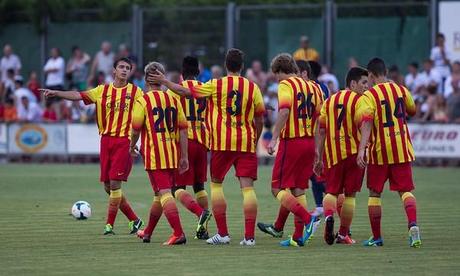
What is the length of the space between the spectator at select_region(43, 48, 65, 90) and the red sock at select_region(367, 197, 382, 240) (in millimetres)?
18857

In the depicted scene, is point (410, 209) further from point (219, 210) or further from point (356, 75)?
point (219, 210)

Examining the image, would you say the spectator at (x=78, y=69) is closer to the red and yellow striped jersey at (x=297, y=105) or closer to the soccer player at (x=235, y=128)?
the soccer player at (x=235, y=128)

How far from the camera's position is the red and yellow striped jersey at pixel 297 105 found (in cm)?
1270

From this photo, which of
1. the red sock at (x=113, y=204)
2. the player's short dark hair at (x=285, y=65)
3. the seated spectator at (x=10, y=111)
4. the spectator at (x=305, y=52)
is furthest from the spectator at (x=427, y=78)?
the player's short dark hair at (x=285, y=65)

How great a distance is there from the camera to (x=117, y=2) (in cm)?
3216

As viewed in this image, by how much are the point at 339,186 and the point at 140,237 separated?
230 cm

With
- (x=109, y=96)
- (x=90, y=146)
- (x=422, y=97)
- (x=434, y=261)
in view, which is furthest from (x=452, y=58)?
(x=434, y=261)

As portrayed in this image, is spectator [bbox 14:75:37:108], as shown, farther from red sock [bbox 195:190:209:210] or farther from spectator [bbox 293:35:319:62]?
red sock [bbox 195:190:209:210]

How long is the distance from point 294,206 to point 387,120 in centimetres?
133

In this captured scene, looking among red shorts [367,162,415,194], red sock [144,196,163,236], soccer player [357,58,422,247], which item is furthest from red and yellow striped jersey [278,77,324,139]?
red sock [144,196,163,236]

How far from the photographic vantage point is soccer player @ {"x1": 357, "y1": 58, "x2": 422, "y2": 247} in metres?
12.6

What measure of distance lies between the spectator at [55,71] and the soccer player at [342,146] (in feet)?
60.4

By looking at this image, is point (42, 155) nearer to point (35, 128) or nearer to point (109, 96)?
point (35, 128)

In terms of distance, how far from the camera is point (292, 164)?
12.8m
